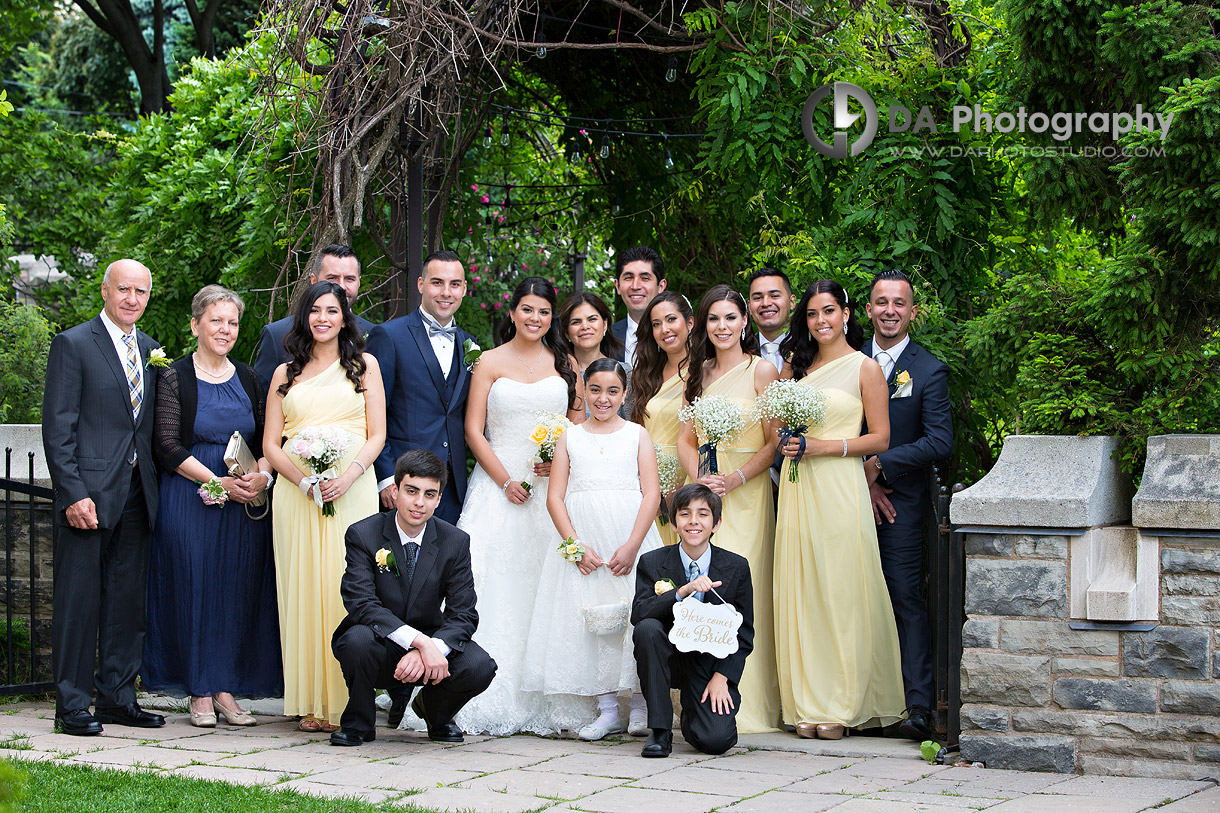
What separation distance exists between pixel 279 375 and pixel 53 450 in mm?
1010

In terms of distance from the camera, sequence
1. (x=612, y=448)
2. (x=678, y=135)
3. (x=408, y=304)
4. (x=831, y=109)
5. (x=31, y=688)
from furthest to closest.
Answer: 1. (x=678, y=135)
2. (x=408, y=304)
3. (x=831, y=109)
4. (x=31, y=688)
5. (x=612, y=448)

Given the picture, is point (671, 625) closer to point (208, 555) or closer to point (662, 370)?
point (662, 370)

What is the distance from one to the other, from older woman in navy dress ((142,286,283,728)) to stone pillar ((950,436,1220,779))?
318cm

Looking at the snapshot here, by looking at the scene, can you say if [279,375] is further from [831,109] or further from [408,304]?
[831,109]

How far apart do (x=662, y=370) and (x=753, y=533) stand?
942mm

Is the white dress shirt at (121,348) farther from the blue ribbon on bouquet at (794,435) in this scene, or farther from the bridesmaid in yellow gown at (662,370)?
the blue ribbon on bouquet at (794,435)

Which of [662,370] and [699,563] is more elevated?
[662,370]

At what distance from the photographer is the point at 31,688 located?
6.18m

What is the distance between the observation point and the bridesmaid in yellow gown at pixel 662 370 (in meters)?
5.91

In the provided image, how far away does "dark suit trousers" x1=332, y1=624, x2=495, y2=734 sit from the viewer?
16.6ft

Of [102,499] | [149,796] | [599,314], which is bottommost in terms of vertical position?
[149,796]

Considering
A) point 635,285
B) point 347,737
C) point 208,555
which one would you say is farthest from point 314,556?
point 635,285

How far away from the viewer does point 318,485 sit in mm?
5465

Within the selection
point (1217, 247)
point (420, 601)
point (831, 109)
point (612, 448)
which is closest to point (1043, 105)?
point (1217, 247)
